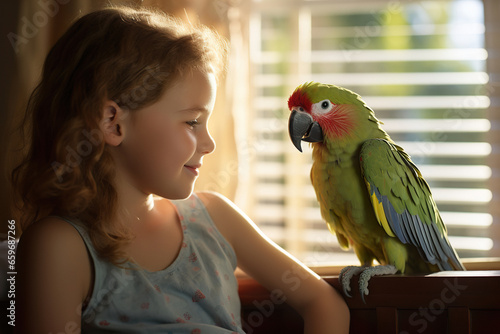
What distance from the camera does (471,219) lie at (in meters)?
1.69

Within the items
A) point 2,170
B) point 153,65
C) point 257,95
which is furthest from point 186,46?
point 257,95

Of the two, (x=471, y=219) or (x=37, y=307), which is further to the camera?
(x=471, y=219)

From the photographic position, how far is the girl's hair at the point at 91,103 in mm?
752

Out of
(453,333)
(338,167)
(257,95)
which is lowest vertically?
(453,333)

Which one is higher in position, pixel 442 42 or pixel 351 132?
pixel 442 42

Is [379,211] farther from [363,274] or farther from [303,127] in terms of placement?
[303,127]

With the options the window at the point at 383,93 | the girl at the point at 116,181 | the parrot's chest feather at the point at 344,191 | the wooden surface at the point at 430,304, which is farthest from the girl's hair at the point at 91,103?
the window at the point at 383,93

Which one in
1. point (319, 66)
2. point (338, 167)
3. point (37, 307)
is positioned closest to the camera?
point (37, 307)

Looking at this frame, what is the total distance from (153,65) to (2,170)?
2.01 feet

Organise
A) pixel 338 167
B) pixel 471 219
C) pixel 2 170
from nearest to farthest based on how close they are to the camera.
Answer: pixel 338 167 < pixel 2 170 < pixel 471 219

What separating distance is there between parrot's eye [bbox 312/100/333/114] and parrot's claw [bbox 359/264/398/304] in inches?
12.9

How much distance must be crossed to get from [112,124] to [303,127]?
0.39m

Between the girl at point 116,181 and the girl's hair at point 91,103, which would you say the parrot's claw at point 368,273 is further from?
the girl's hair at point 91,103

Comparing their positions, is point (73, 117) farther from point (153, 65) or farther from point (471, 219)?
point (471, 219)
